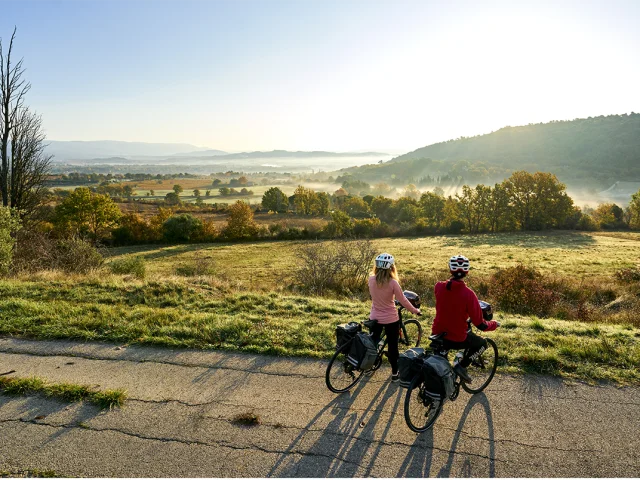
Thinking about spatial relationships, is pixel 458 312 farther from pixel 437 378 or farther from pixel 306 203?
pixel 306 203

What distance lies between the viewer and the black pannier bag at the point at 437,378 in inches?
197

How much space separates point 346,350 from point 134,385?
12.5 ft

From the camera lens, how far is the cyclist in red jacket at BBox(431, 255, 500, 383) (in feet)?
17.7

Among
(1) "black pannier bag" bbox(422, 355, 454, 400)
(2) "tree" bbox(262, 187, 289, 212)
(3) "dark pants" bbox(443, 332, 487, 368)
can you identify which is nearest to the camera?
(1) "black pannier bag" bbox(422, 355, 454, 400)

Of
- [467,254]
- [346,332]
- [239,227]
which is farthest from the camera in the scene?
[239,227]

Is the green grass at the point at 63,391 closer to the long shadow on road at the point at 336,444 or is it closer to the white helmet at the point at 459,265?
the long shadow on road at the point at 336,444

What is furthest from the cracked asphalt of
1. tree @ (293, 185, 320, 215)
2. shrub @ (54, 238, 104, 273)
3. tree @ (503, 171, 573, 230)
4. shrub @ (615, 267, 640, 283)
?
tree @ (293, 185, 320, 215)

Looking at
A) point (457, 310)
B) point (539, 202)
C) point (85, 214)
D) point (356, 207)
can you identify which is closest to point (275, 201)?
point (356, 207)

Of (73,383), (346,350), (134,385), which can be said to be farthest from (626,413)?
(73,383)

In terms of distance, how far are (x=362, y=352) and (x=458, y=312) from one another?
1.66 metres

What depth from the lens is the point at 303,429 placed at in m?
5.19

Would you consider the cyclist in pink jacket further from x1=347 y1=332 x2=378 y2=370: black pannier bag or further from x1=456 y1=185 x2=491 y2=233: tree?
x1=456 y1=185 x2=491 y2=233: tree

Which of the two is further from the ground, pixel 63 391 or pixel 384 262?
pixel 384 262

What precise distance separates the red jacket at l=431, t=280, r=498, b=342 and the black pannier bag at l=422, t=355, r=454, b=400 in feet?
2.07
